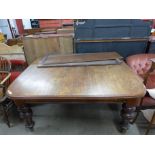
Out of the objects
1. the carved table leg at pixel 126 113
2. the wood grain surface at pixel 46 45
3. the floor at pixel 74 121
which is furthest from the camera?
the wood grain surface at pixel 46 45

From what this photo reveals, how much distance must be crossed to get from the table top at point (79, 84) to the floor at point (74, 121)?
67cm

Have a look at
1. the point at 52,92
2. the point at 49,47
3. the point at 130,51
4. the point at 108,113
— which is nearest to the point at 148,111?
the point at 108,113

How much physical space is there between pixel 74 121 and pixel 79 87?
2.38ft

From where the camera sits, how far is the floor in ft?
5.34

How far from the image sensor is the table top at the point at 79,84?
115 cm

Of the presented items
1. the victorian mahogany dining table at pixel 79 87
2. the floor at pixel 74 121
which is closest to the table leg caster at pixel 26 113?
the victorian mahogany dining table at pixel 79 87

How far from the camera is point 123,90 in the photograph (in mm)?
1167

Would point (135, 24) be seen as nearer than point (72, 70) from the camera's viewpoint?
No

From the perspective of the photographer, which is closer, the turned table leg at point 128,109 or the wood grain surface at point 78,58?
the turned table leg at point 128,109

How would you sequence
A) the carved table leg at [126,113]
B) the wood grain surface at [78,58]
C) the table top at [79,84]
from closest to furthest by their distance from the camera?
the table top at [79,84]
the carved table leg at [126,113]
the wood grain surface at [78,58]

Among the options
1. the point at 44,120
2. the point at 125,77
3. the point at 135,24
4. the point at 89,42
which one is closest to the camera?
the point at 125,77

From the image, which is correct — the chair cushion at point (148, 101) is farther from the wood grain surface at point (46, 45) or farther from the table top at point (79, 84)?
the wood grain surface at point (46, 45)
